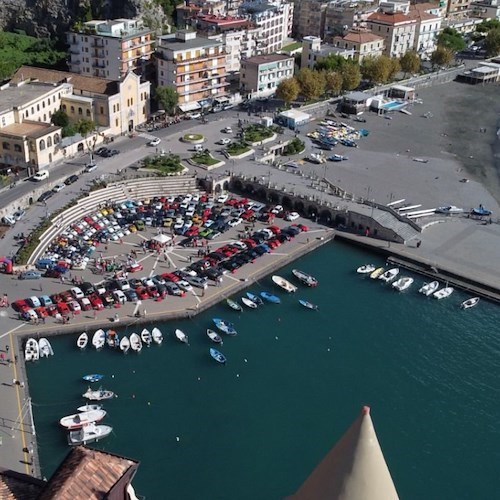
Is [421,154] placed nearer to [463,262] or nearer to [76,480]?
[463,262]

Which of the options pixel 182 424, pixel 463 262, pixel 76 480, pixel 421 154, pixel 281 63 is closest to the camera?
pixel 76 480

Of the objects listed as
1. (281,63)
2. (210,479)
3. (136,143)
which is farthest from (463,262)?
(281,63)

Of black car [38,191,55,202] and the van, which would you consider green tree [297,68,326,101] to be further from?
black car [38,191,55,202]

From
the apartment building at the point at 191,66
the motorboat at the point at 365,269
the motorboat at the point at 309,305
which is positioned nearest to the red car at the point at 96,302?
the motorboat at the point at 309,305

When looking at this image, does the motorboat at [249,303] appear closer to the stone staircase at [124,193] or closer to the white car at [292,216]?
the white car at [292,216]

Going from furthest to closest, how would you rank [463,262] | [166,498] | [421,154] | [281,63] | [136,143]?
[281,63]
[421,154]
[136,143]
[463,262]
[166,498]
